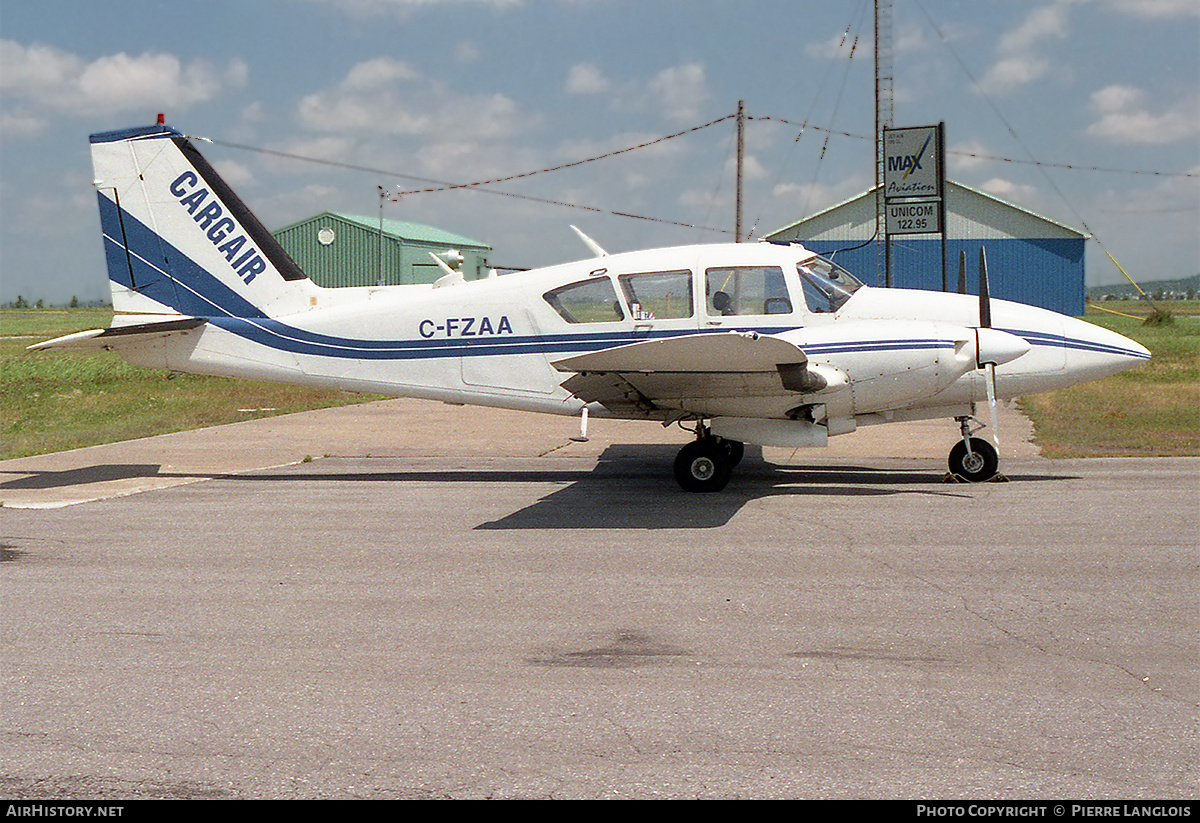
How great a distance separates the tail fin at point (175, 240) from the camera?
42.7ft

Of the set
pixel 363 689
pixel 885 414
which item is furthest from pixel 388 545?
pixel 885 414

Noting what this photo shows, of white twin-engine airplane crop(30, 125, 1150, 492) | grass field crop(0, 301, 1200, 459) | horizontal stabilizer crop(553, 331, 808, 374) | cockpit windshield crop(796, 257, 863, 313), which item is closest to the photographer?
horizontal stabilizer crop(553, 331, 808, 374)

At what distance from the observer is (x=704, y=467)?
11.2 meters

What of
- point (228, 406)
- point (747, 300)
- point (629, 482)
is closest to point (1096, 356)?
point (747, 300)

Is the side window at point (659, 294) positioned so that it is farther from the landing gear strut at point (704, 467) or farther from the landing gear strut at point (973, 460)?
the landing gear strut at point (973, 460)

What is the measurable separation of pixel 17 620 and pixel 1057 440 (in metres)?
13.6

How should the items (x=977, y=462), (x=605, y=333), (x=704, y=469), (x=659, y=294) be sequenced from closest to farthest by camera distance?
1. (x=704, y=469)
2. (x=977, y=462)
3. (x=659, y=294)
4. (x=605, y=333)

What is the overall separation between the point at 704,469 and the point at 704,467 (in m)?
0.02

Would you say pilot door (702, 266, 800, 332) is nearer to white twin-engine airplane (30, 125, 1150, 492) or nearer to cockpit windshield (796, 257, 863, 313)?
white twin-engine airplane (30, 125, 1150, 492)

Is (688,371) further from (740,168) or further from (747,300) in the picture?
(740,168)

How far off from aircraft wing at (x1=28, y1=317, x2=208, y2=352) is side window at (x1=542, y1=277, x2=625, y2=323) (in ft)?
14.7

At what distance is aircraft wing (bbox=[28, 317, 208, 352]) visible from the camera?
38.4 feet

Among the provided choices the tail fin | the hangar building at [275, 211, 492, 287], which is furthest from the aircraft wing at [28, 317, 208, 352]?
the hangar building at [275, 211, 492, 287]

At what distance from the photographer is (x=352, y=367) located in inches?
494
